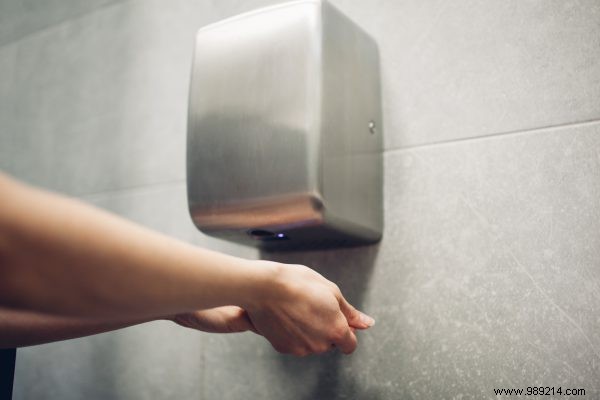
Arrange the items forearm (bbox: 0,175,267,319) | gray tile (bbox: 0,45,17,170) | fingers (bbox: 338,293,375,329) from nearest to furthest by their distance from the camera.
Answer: forearm (bbox: 0,175,267,319), fingers (bbox: 338,293,375,329), gray tile (bbox: 0,45,17,170)

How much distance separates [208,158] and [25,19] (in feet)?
3.00

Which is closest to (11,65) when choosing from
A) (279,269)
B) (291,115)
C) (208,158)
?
(208,158)

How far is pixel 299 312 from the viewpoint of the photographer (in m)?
0.58

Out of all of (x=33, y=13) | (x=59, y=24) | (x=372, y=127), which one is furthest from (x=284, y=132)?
(x=33, y=13)

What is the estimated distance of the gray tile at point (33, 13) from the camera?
123 centimetres

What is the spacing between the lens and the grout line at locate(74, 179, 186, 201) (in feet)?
3.35

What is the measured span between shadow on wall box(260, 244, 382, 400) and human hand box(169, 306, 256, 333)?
0.17 m

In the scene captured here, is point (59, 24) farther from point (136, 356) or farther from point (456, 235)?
point (456, 235)

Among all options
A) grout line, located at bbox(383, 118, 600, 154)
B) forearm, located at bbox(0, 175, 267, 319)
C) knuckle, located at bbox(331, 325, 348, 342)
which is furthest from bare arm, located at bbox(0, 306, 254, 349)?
grout line, located at bbox(383, 118, 600, 154)

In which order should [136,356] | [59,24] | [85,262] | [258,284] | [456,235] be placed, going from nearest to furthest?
[85,262], [258,284], [456,235], [136,356], [59,24]

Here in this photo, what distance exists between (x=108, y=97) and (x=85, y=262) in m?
0.87

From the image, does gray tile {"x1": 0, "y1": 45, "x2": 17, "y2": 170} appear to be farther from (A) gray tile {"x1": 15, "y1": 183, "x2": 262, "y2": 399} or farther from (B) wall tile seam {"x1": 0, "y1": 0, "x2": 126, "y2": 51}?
(A) gray tile {"x1": 15, "y1": 183, "x2": 262, "y2": 399}

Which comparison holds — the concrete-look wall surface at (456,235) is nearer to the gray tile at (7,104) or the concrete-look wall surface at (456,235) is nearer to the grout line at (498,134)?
the grout line at (498,134)

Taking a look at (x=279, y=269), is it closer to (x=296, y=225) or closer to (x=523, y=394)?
(x=296, y=225)
